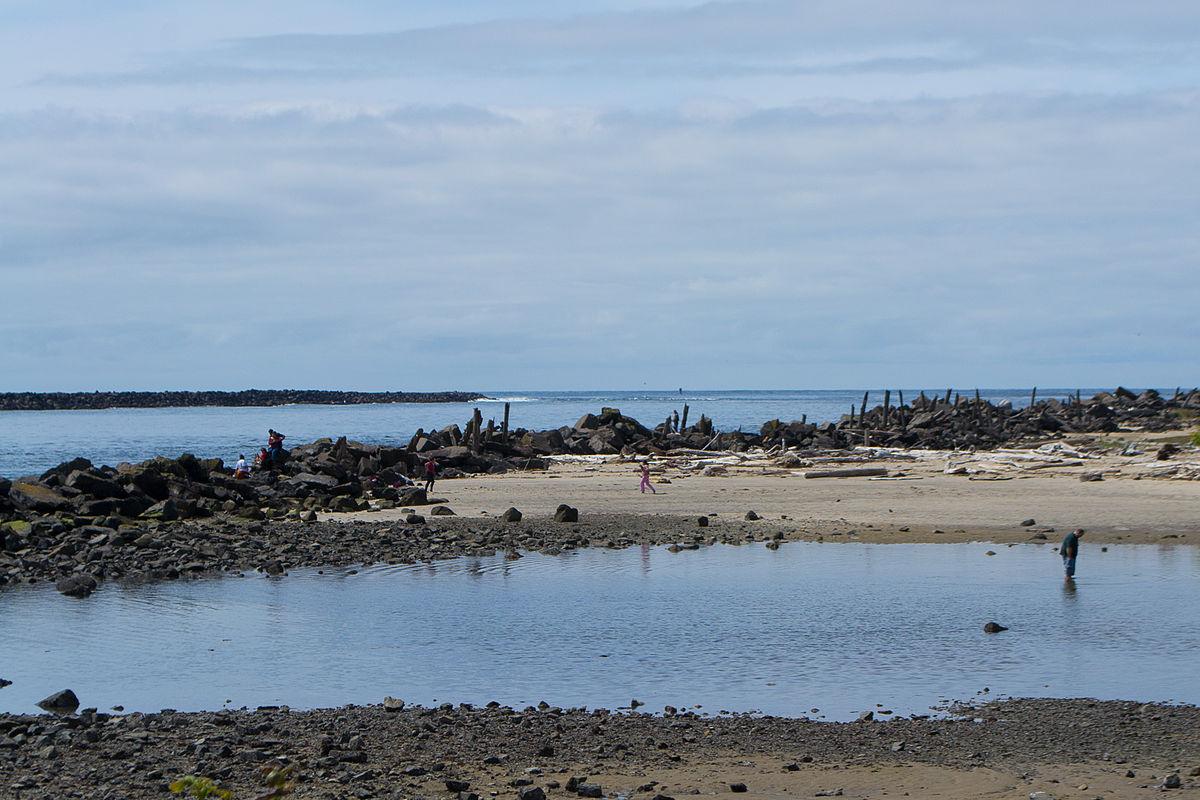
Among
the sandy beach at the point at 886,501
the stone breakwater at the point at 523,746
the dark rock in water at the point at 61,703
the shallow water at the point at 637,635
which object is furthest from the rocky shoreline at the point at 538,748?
the sandy beach at the point at 886,501

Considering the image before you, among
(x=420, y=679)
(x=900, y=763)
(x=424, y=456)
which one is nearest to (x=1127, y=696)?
(x=900, y=763)

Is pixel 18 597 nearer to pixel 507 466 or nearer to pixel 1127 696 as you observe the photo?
pixel 1127 696

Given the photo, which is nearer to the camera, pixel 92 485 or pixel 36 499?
pixel 36 499

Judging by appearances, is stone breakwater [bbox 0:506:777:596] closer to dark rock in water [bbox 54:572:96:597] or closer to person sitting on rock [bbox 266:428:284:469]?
dark rock in water [bbox 54:572:96:597]

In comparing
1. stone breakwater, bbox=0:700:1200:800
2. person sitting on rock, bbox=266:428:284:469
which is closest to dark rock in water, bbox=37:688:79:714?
stone breakwater, bbox=0:700:1200:800

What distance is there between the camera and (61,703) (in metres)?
12.8

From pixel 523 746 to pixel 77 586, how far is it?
12.6 meters

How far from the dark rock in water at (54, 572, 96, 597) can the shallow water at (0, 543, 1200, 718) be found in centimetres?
25

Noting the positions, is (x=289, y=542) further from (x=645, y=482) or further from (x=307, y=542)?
(x=645, y=482)

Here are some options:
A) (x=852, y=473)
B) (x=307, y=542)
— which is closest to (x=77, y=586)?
(x=307, y=542)

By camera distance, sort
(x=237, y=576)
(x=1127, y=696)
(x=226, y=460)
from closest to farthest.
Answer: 1. (x=1127, y=696)
2. (x=237, y=576)
3. (x=226, y=460)

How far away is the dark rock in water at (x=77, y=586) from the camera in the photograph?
2072cm

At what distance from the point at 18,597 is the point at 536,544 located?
33.1ft

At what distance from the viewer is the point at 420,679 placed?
14.3m
